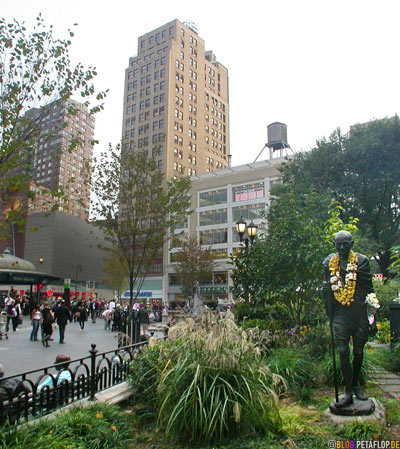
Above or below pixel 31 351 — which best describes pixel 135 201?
above

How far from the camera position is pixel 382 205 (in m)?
27.7

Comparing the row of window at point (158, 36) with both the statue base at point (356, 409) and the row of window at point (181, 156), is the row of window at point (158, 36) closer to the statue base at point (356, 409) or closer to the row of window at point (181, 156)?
the row of window at point (181, 156)

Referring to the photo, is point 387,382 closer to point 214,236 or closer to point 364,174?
point 364,174

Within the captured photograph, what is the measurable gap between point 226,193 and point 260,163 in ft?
26.6

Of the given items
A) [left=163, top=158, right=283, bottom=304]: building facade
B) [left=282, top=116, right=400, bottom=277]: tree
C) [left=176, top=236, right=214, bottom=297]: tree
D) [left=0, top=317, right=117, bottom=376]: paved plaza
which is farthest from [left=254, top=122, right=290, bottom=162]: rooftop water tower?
[left=0, top=317, right=117, bottom=376]: paved plaza

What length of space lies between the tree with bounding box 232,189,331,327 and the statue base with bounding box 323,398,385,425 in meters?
5.13

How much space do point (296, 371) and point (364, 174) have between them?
2301 centimetres

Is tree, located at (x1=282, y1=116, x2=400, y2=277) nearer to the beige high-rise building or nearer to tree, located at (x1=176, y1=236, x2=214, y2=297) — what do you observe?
tree, located at (x1=176, y1=236, x2=214, y2=297)

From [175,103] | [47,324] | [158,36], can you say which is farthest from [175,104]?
[47,324]

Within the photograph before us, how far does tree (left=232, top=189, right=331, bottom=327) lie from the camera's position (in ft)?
35.3

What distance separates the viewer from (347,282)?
538 centimetres

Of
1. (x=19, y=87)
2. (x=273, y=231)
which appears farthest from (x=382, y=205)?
(x=19, y=87)

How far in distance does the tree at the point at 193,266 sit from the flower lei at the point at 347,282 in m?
49.0

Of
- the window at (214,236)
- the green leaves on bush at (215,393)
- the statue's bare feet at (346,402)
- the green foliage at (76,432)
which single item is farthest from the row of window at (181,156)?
the statue's bare feet at (346,402)
